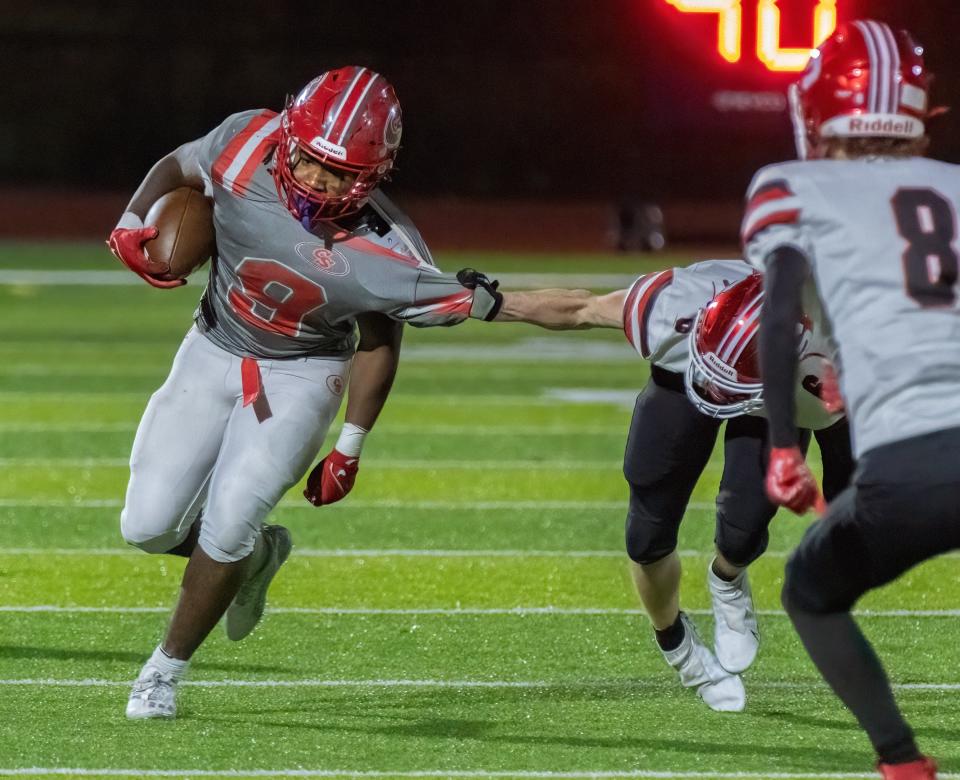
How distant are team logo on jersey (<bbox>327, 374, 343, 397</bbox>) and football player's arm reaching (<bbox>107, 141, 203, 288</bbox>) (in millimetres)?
405

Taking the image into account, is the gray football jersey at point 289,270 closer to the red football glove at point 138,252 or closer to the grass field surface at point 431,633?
the red football glove at point 138,252

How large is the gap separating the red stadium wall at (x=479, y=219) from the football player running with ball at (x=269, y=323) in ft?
55.6

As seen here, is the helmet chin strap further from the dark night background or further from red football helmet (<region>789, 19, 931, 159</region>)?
the dark night background

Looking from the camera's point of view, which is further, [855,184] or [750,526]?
[750,526]

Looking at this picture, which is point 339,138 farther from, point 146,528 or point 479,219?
point 479,219

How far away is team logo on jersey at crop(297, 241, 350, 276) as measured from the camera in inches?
155

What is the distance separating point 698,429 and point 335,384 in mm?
845

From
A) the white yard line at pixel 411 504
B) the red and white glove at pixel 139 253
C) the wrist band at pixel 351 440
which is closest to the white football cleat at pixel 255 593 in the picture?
the wrist band at pixel 351 440

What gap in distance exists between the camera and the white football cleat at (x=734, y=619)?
4234 millimetres


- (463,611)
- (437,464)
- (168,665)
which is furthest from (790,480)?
(437,464)

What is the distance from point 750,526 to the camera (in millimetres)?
4074

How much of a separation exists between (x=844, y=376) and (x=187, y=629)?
176cm

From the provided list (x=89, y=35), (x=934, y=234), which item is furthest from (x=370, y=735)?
(x=89, y=35)

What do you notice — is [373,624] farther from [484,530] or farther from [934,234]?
[934,234]
